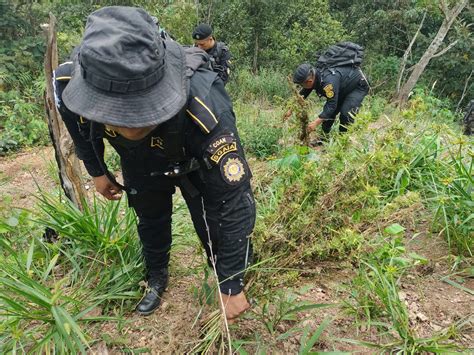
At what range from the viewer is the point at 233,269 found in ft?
5.38

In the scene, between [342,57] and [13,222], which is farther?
[342,57]

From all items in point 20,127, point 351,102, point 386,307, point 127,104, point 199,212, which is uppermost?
point 127,104

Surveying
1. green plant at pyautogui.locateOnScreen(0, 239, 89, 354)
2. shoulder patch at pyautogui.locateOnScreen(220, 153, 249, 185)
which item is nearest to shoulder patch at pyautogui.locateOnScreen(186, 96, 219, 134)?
shoulder patch at pyautogui.locateOnScreen(220, 153, 249, 185)

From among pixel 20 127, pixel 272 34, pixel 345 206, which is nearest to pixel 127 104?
pixel 345 206

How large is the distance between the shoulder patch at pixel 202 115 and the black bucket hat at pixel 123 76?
10 centimetres

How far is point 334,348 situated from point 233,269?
2.10 feet

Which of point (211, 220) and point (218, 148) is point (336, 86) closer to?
point (211, 220)

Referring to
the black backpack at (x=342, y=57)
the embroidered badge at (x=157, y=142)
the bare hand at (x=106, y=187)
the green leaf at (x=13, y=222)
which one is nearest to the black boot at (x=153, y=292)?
the bare hand at (x=106, y=187)

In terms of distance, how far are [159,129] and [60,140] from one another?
1.27 meters

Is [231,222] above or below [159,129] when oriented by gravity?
below

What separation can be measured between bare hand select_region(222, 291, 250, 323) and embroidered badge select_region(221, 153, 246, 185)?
1.75ft

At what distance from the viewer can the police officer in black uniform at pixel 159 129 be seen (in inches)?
48.3

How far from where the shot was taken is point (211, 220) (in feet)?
5.94

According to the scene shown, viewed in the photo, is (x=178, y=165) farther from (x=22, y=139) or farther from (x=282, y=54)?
(x=282, y=54)
